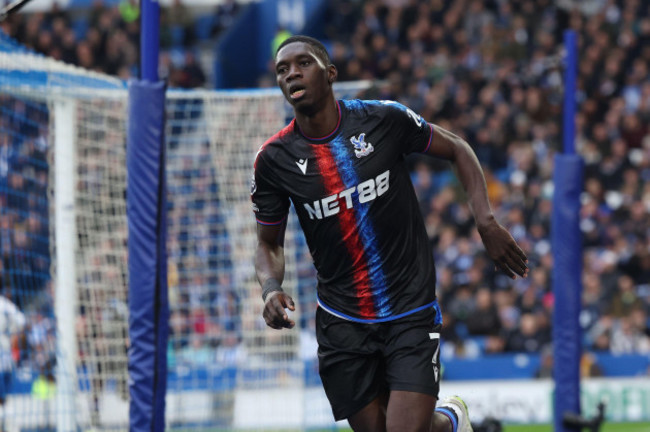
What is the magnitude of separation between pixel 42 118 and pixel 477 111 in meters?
8.97

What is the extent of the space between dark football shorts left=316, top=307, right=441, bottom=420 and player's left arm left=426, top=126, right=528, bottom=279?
553mm

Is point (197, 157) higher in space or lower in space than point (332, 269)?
higher

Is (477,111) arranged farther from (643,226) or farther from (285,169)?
(285,169)

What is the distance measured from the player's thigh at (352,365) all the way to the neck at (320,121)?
0.95m

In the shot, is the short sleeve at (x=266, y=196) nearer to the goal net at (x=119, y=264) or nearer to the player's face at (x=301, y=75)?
the player's face at (x=301, y=75)

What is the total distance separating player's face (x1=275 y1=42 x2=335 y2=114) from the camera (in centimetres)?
525

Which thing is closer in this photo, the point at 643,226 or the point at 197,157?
the point at 197,157

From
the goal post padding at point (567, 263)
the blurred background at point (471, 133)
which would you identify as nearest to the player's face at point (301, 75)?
the goal post padding at point (567, 263)

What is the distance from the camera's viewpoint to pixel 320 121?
5438 mm

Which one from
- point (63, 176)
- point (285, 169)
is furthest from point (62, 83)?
point (285, 169)

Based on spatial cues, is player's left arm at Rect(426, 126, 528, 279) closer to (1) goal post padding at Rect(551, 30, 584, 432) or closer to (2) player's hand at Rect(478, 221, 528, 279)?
(2) player's hand at Rect(478, 221, 528, 279)

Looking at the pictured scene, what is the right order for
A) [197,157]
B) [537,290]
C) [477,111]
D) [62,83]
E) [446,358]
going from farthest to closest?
[477,111], [537,290], [446,358], [197,157], [62,83]

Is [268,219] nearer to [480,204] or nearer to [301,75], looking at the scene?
[301,75]

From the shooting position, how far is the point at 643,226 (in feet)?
58.0
